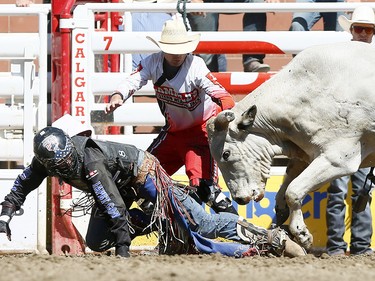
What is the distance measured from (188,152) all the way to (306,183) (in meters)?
0.99

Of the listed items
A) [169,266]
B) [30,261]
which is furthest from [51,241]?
[169,266]

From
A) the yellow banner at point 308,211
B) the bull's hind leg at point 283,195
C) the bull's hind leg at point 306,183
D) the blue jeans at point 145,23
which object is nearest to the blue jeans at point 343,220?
the yellow banner at point 308,211

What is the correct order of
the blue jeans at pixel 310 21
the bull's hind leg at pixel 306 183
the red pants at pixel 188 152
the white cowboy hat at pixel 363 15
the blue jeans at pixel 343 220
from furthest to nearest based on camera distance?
1. the blue jeans at pixel 310 21
2. the blue jeans at pixel 343 220
3. the white cowboy hat at pixel 363 15
4. the red pants at pixel 188 152
5. the bull's hind leg at pixel 306 183

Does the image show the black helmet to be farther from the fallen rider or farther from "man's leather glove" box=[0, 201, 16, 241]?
"man's leather glove" box=[0, 201, 16, 241]

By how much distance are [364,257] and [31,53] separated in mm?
3193

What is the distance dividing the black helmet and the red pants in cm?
117

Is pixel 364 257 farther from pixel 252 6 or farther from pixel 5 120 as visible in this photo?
pixel 5 120

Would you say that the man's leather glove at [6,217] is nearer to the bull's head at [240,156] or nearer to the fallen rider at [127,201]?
the fallen rider at [127,201]

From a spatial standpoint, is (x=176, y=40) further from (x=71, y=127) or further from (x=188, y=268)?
(x=188, y=268)

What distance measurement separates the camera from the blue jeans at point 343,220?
8625mm

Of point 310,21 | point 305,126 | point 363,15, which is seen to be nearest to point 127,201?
point 305,126

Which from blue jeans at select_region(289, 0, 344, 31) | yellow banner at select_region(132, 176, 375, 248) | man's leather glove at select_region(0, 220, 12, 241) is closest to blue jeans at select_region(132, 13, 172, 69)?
blue jeans at select_region(289, 0, 344, 31)

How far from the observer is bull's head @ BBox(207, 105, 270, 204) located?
7.75 metres

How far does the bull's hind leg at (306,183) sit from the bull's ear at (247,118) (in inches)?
21.0
